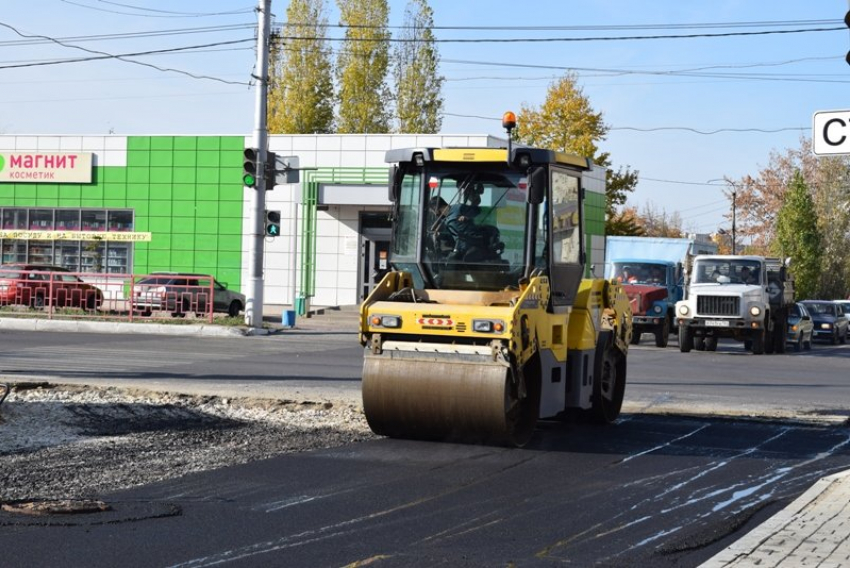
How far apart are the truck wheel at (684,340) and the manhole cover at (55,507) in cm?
2424

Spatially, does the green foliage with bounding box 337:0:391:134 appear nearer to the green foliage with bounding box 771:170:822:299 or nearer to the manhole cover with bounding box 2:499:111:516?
the green foliage with bounding box 771:170:822:299

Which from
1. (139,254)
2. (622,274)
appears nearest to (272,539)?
(622,274)

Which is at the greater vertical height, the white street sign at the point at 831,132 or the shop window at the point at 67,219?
the shop window at the point at 67,219

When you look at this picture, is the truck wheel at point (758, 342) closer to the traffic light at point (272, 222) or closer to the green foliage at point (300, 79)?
the traffic light at point (272, 222)

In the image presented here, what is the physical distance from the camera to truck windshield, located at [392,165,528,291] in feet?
41.2

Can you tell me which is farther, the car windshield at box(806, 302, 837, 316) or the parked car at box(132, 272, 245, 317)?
the car windshield at box(806, 302, 837, 316)

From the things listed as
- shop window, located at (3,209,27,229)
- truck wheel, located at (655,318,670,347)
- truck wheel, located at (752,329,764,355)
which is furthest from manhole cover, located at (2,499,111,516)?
shop window, located at (3,209,27,229)

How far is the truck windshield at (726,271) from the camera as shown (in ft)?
105

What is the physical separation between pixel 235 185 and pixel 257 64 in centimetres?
1510

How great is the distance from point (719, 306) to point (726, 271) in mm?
1441

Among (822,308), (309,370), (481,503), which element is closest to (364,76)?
(822,308)

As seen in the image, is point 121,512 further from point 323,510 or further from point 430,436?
point 430,436

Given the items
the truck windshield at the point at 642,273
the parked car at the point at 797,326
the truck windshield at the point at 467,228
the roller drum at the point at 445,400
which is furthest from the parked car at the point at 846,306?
the roller drum at the point at 445,400

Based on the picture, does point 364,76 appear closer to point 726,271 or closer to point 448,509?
point 726,271
